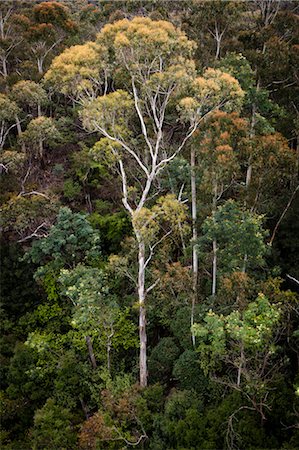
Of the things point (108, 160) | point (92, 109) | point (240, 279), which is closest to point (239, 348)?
point (240, 279)

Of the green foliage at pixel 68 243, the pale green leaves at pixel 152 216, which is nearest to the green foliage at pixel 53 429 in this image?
the green foliage at pixel 68 243

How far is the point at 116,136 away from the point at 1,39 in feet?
43.9

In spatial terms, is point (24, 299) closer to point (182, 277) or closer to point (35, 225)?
point (35, 225)

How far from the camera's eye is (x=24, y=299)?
53.7 ft

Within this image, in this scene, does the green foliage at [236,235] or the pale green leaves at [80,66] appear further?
the pale green leaves at [80,66]

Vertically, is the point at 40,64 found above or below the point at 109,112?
below

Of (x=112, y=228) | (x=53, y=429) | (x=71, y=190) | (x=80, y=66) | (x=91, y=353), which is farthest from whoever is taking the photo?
(x=71, y=190)

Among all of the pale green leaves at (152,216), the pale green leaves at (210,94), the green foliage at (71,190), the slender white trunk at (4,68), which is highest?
the pale green leaves at (210,94)

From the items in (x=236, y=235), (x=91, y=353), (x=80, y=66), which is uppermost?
(x=80, y=66)

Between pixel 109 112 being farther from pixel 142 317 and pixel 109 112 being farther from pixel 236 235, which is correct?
pixel 142 317

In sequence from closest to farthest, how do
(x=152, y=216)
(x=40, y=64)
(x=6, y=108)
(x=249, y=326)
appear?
(x=249, y=326)
(x=152, y=216)
(x=6, y=108)
(x=40, y=64)

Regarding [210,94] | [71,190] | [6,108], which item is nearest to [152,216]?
[210,94]

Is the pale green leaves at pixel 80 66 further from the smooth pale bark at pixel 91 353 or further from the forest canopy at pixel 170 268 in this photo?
the smooth pale bark at pixel 91 353

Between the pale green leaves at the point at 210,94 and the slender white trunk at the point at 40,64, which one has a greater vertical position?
the pale green leaves at the point at 210,94
